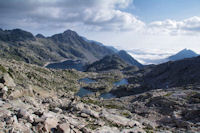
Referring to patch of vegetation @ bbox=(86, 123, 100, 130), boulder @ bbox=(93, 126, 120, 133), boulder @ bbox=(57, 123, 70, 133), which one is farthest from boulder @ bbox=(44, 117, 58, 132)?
boulder @ bbox=(93, 126, 120, 133)

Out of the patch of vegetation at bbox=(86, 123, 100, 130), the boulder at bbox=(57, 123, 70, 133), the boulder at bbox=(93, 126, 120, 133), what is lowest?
the boulder at bbox=(93, 126, 120, 133)

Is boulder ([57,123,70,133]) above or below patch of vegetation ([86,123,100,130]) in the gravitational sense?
above

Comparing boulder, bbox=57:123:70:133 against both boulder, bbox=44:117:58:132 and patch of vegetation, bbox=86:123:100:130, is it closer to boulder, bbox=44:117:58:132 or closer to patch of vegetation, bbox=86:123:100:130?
boulder, bbox=44:117:58:132

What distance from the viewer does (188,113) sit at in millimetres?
48594

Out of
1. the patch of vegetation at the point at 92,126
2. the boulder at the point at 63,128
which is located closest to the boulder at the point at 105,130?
the patch of vegetation at the point at 92,126

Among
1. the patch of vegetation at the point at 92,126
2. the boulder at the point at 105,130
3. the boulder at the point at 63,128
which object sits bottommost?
the boulder at the point at 105,130

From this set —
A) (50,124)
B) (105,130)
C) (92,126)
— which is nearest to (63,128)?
(50,124)

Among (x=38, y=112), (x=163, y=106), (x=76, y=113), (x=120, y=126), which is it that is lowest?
(x=163, y=106)

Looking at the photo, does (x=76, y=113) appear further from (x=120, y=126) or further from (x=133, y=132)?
(x=133, y=132)

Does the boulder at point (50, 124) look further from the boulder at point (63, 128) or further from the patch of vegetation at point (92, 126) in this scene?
the patch of vegetation at point (92, 126)

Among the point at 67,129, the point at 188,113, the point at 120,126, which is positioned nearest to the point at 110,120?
the point at 120,126

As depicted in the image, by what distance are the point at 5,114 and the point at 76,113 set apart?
14.1 metres

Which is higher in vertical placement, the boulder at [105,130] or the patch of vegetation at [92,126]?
the patch of vegetation at [92,126]

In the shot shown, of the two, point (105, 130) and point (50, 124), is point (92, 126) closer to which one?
point (105, 130)
